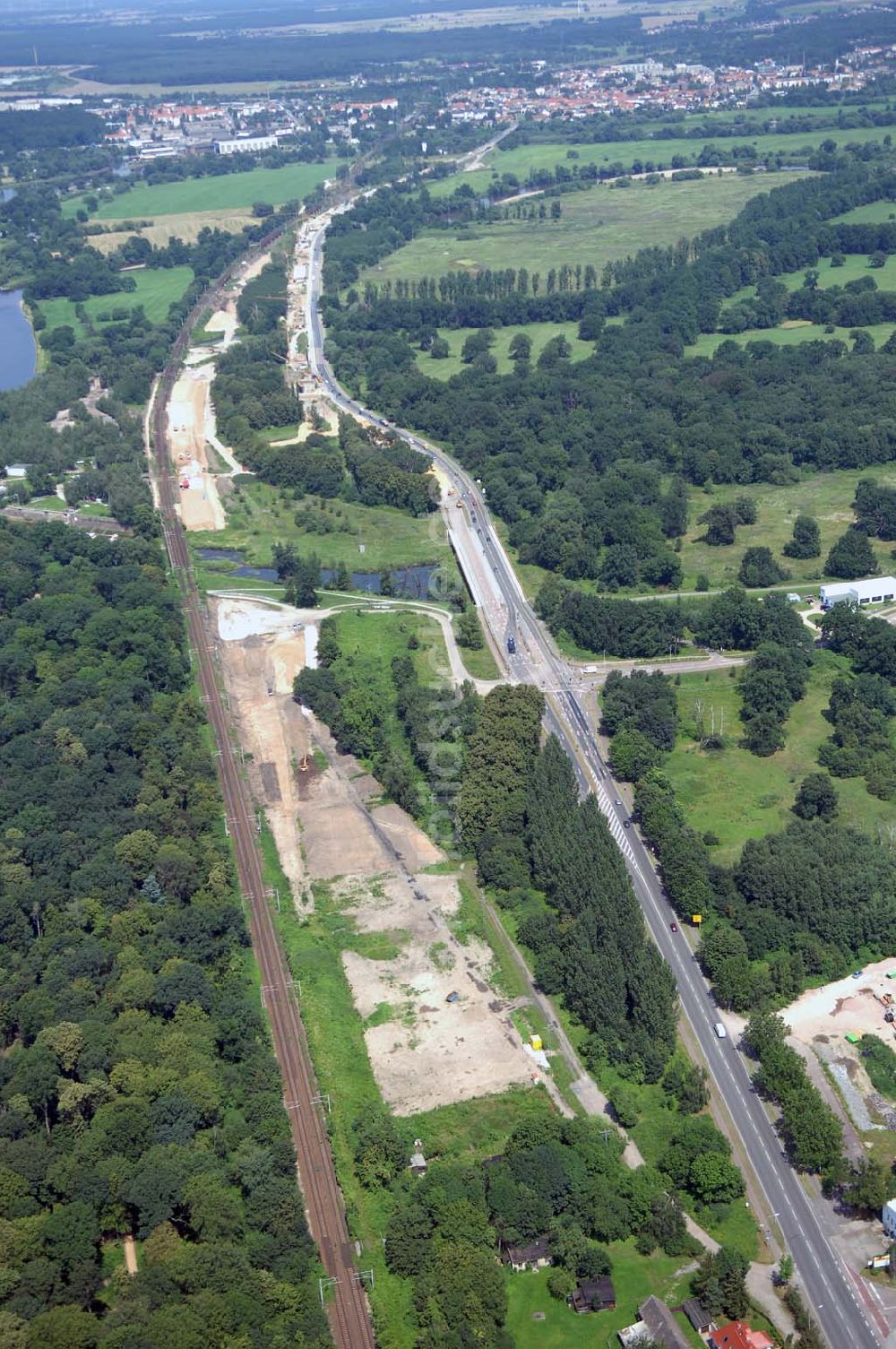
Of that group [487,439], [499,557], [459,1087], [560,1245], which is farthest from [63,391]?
[560,1245]

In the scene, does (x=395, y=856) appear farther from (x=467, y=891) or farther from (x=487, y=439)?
(x=487, y=439)

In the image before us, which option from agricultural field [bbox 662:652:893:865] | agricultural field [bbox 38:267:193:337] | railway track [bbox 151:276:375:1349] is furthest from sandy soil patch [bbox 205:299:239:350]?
agricultural field [bbox 662:652:893:865]

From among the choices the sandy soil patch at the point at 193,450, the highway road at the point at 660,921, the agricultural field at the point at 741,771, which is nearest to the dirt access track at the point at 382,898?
the highway road at the point at 660,921

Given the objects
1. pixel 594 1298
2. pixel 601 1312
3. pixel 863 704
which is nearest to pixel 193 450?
pixel 863 704

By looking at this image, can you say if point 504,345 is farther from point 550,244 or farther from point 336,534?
point 336,534

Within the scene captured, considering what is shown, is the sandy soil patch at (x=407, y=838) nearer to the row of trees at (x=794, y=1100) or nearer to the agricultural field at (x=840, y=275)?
the row of trees at (x=794, y=1100)
